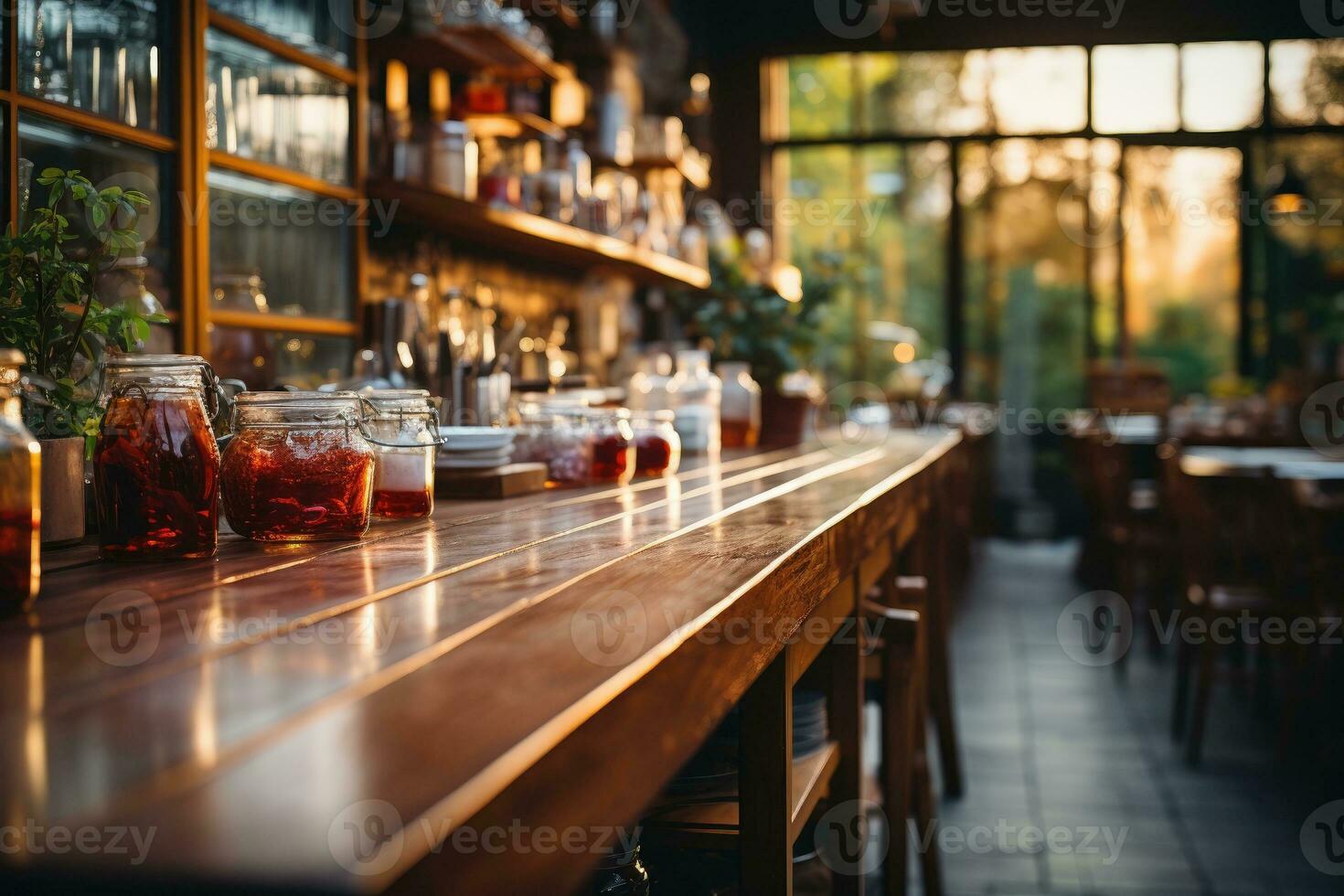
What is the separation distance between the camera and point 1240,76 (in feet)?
26.1

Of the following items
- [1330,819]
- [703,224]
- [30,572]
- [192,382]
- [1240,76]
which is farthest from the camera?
[1240,76]

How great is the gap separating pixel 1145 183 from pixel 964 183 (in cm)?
118

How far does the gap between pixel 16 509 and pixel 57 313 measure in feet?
1.33

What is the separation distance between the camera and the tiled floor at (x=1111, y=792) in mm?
2768

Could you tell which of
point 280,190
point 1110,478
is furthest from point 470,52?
point 1110,478

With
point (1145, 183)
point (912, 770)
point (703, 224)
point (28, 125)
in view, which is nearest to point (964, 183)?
point (1145, 183)

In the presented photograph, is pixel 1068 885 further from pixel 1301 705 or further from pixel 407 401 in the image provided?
pixel 407 401

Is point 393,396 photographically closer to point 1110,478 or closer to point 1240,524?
point 1240,524

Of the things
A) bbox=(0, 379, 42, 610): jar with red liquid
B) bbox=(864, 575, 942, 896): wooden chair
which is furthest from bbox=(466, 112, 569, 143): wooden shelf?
bbox=(0, 379, 42, 610): jar with red liquid

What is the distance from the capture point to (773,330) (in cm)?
351

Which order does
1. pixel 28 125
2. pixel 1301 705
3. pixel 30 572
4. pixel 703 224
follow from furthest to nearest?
pixel 703 224 < pixel 1301 705 < pixel 28 125 < pixel 30 572

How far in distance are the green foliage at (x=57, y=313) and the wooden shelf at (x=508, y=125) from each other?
2348 millimetres

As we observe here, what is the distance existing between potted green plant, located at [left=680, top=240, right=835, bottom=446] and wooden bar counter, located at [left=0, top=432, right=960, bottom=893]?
7.49 ft

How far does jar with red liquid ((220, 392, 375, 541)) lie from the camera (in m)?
1.15
